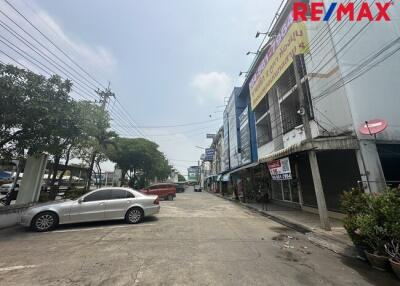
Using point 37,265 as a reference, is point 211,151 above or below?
above

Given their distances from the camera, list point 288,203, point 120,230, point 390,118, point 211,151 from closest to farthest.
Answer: point 120,230, point 390,118, point 288,203, point 211,151

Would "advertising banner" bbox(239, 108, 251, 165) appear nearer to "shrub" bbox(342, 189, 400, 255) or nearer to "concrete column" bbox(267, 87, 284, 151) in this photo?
"concrete column" bbox(267, 87, 284, 151)

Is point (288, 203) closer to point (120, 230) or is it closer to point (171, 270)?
point (120, 230)

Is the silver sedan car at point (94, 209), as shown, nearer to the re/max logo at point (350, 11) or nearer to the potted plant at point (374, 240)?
the potted plant at point (374, 240)

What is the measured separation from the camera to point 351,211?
5.56 metres

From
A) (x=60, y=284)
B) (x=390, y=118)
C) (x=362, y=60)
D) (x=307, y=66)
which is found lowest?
(x=60, y=284)

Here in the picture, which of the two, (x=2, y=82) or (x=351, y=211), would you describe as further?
(x=2, y=82)

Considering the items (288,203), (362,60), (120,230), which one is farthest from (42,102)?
(288,203)

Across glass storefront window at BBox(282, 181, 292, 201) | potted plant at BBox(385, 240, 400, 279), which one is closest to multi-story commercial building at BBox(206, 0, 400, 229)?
glass storefront window at BBox(282, 181, 292, 201)

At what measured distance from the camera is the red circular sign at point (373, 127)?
7.98m

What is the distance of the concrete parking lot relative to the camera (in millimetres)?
3904

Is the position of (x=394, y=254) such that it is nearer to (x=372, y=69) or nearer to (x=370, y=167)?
(x=370, y=167)

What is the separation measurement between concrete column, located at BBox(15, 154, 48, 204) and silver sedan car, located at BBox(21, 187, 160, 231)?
11.6 ft

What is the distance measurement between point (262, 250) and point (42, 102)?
29.1ft
